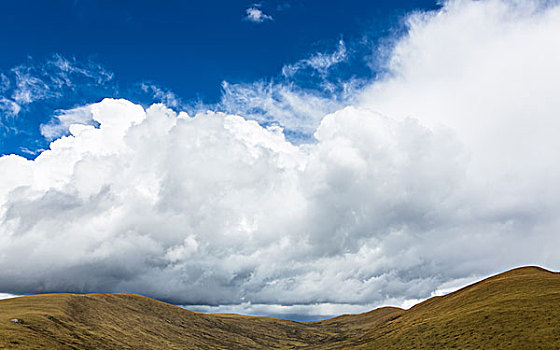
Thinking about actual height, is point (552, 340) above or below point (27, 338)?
above

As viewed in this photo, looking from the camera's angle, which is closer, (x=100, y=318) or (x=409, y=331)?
(x=409, y=331)

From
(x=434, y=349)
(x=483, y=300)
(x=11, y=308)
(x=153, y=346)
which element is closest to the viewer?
(x=434, y=349)

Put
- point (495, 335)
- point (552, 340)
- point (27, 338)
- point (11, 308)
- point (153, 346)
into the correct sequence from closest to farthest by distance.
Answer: point (552, 340)
point (27, 338)
point (495, 335)
point (11, 308)
point (153, 346)

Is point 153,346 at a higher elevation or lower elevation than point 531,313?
lower

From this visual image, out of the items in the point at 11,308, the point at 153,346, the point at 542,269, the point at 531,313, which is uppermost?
the point at 542,269

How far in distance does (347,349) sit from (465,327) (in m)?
67.5

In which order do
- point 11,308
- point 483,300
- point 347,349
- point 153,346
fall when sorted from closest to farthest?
point 11,308 → point 483,300 → point 153,346 → point 347,349

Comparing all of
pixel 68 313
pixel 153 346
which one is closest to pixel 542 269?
pixel 153 346

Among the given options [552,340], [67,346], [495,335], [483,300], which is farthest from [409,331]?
[67,346]

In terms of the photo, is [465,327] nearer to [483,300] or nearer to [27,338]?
[483,300]

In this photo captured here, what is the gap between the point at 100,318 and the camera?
610 ft

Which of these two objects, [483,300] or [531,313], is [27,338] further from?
[483,300]

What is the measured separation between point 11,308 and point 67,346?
46.0 metres

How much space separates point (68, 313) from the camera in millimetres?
168375
